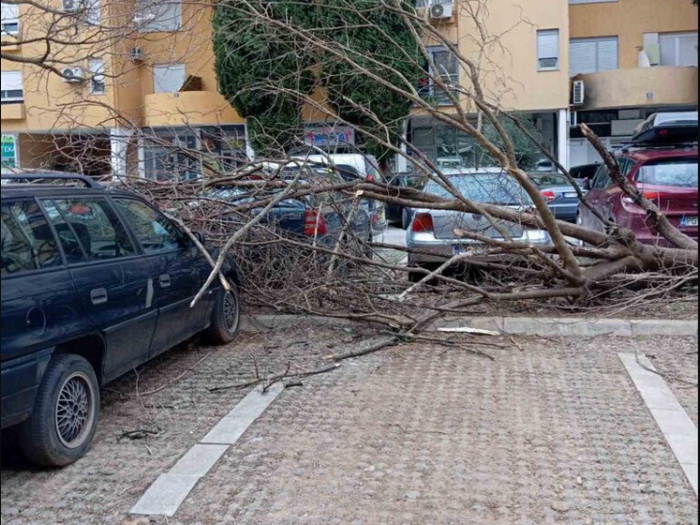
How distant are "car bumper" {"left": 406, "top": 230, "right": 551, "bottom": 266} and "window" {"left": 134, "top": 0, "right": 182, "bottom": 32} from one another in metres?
3.71

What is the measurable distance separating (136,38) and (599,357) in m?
5.69

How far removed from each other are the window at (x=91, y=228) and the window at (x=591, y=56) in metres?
22.5

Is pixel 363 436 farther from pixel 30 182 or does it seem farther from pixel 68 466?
pixel 30 182

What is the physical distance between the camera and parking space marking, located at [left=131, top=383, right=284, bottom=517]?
4.09 m

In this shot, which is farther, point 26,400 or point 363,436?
point 363,436

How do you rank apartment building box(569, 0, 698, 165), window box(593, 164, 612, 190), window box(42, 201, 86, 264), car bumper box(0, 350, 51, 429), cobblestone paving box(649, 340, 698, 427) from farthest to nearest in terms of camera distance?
apartment building box(569, 0, 698, 165) → window box(593, 164, 612, 190) → cobblestone paving box(649, 340, 698, 427) → window box(42, 201, 86, 264) → car bumper box(0, 350, 51, 429)

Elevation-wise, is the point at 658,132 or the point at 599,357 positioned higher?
the point at 658,132

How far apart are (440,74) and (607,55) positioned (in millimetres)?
19954

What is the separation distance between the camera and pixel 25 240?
4.43 meters

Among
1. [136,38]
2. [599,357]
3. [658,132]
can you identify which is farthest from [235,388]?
[658,132]

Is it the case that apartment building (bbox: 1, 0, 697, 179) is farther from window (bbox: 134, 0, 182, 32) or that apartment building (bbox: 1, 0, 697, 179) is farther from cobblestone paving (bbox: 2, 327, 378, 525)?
cobblestone paving (bbox: 2, 327, 378, 525)

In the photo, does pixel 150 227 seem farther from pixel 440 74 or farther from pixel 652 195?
pixel 652 195

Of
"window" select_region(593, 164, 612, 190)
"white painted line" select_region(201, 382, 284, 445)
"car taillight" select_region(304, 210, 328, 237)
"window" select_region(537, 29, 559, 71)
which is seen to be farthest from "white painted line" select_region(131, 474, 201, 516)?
"window" select_region(537, 29, 559, 71)

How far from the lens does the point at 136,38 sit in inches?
308
